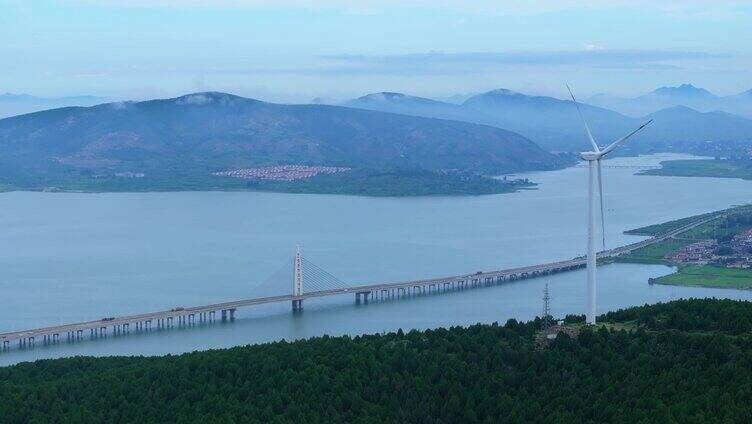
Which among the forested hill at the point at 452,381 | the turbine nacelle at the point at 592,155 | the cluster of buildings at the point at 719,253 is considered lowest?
the cluster of buildings at the point at 719,253

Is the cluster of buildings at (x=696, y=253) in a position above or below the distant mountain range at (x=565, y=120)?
below

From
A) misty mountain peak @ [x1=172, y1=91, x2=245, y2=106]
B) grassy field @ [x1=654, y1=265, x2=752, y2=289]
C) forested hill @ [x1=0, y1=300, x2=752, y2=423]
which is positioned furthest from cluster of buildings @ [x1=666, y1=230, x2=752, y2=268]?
misty mountain peak @ [x1=172, y1=91, x2=245, y2=106]

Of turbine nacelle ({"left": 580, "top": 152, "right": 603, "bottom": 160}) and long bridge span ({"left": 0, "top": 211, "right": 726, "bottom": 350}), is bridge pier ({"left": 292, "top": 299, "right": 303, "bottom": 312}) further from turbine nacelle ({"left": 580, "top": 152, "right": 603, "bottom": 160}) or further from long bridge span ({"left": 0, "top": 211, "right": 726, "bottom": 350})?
turbine nacelle ({"left": 580, "top": 152, "right": 603, "bottom": 160})

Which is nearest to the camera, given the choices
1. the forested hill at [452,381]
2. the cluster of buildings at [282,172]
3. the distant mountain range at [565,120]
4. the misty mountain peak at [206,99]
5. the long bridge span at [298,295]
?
the forested hill at [452,381]

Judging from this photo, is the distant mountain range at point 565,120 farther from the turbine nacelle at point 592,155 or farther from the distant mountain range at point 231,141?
the turbine nacelle at point 592,155

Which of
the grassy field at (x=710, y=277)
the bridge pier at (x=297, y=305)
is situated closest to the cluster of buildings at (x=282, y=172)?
the grassy field at (x=710, y=277)

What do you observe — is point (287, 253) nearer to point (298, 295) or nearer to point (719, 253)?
point (298, 295)

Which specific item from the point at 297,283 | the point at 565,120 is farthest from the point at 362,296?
the point at 565,120
